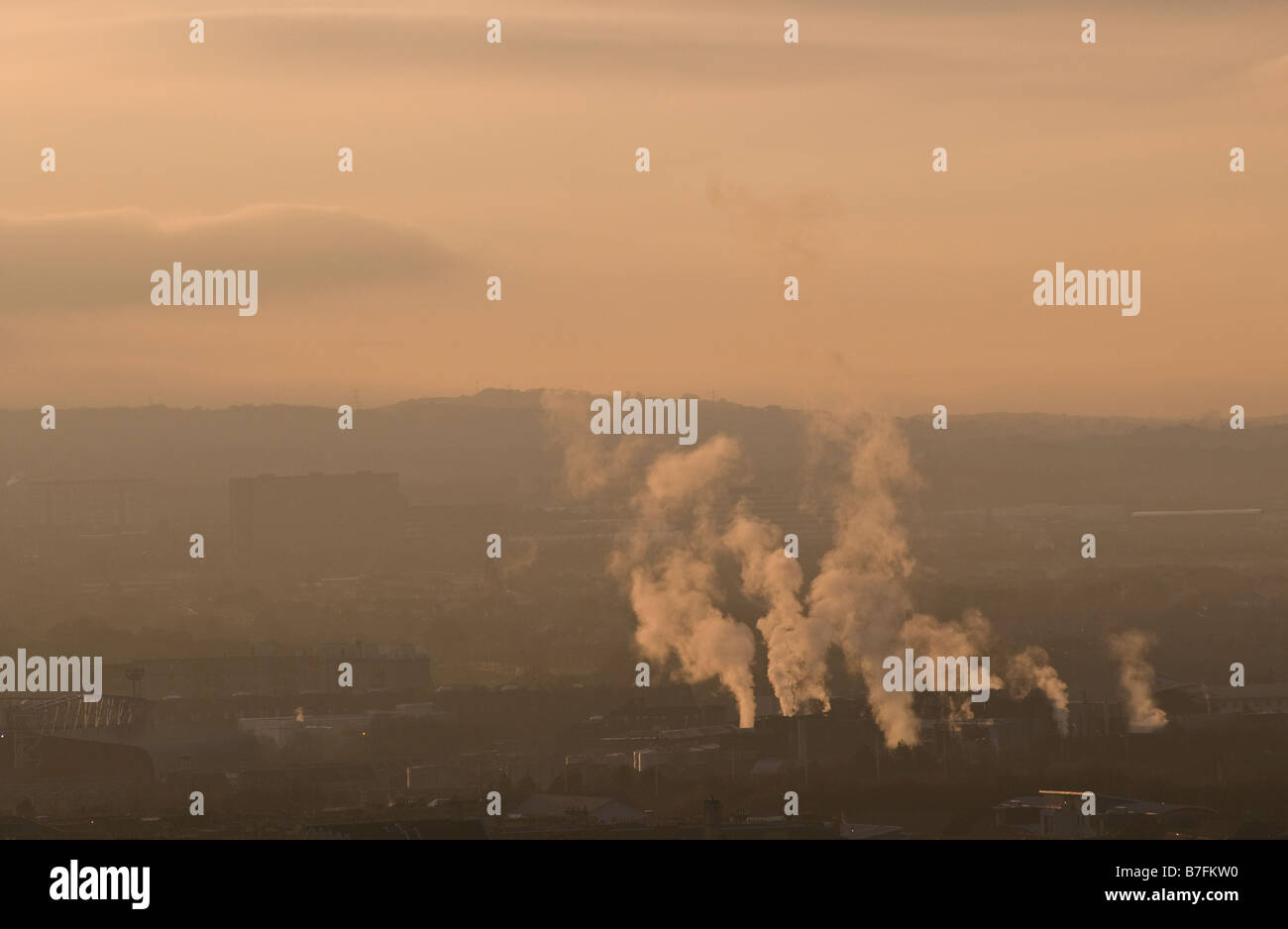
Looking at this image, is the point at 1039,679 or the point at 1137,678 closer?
the point at 1039,679

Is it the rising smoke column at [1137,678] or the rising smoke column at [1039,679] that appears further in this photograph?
the rising smoke column at [1039,679]

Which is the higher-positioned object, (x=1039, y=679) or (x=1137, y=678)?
(x=1137, y=678)
